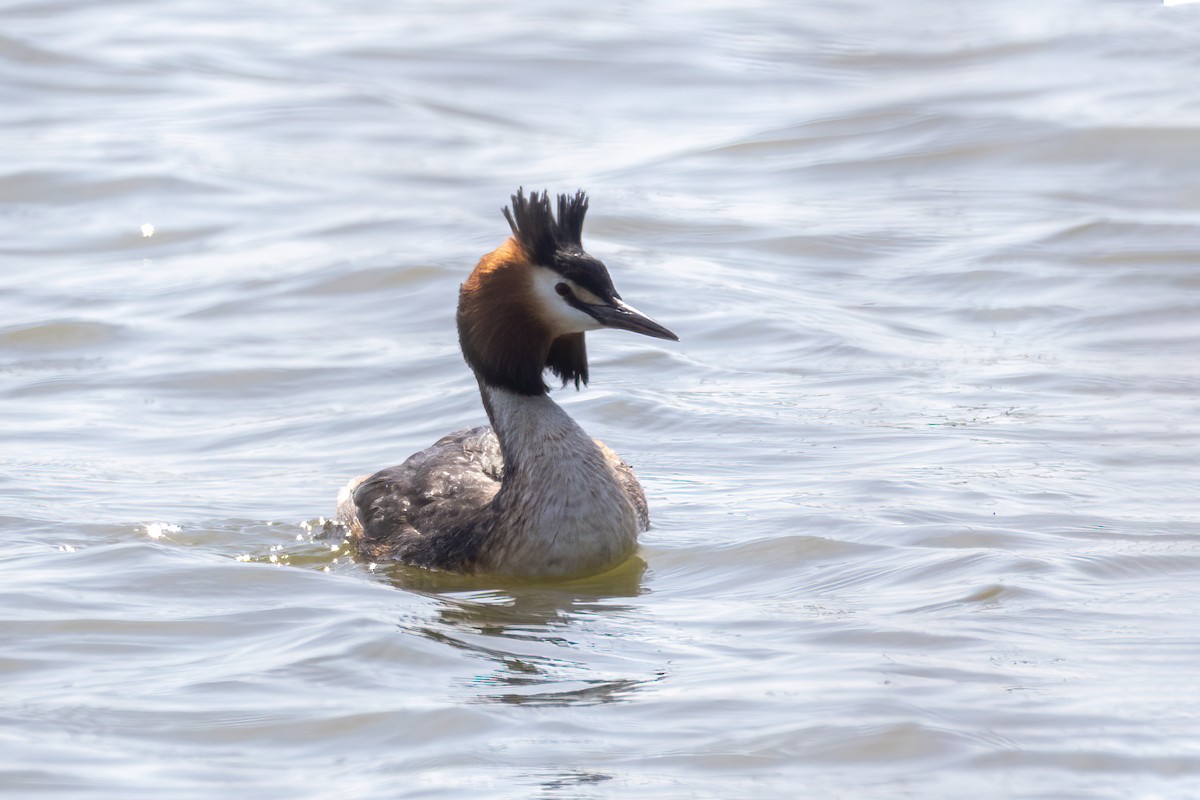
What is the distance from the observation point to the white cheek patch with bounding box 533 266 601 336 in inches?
362

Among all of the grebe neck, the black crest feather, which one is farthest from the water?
the black crest feather

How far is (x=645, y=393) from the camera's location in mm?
12422

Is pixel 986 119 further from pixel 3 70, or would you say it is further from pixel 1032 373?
pixel 3 70

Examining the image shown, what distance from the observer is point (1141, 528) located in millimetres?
9227

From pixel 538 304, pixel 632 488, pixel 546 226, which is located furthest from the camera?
pixel 632 488

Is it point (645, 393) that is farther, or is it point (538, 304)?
point (645, 393)

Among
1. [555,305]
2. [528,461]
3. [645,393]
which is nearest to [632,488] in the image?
[528,461]

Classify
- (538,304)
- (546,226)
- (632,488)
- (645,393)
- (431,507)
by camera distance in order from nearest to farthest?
(546,226) < (538,304) < (431,507) < (632,488) < (645,393)

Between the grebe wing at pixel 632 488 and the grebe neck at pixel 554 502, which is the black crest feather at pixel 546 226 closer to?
the grebe neck at pixel 554 502

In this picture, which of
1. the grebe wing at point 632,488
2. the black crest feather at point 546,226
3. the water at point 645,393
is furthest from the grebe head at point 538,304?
the water at point 645,393

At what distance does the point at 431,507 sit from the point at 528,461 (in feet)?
2.07

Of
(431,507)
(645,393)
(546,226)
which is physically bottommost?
(431,507)

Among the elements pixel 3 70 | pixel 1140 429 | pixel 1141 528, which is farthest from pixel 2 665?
pixel 3 70

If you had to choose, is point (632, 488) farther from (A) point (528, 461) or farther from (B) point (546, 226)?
(B) point (546, 226)
